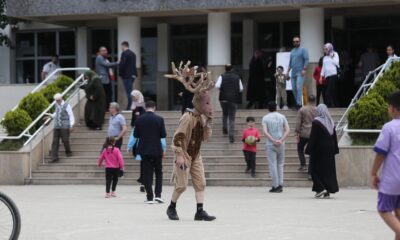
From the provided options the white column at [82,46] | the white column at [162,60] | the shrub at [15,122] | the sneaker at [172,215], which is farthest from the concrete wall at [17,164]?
the sneaker at [172,215]

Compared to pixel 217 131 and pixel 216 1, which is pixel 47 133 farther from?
pixel 216 1

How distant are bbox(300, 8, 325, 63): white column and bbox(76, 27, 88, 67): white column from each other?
882 cm

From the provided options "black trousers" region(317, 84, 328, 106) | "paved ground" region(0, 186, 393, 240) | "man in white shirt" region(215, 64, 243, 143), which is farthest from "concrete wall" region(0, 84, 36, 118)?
"paved ground" region(0, 186, 393, 240)

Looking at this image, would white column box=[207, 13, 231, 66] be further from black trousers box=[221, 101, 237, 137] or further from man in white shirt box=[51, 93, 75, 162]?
man in white shirt box=[51, 93, 75, 162]

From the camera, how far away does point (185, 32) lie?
1264 inches

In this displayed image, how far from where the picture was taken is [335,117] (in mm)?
23891

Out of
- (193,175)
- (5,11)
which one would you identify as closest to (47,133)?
(5,11)

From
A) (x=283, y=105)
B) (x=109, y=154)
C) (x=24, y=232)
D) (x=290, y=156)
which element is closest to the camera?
(x=24, y=232)

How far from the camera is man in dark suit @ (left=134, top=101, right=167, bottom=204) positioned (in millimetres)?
16250

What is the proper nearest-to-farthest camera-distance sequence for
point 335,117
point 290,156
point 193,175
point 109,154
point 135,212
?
point 193,175
point 135,212
point 109,154
point 290,156
point 335,117

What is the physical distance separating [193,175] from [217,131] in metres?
10.7

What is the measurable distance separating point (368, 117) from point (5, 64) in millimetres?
17097

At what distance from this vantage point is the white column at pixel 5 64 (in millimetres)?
34219

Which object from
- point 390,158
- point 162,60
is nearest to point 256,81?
point 162,60
